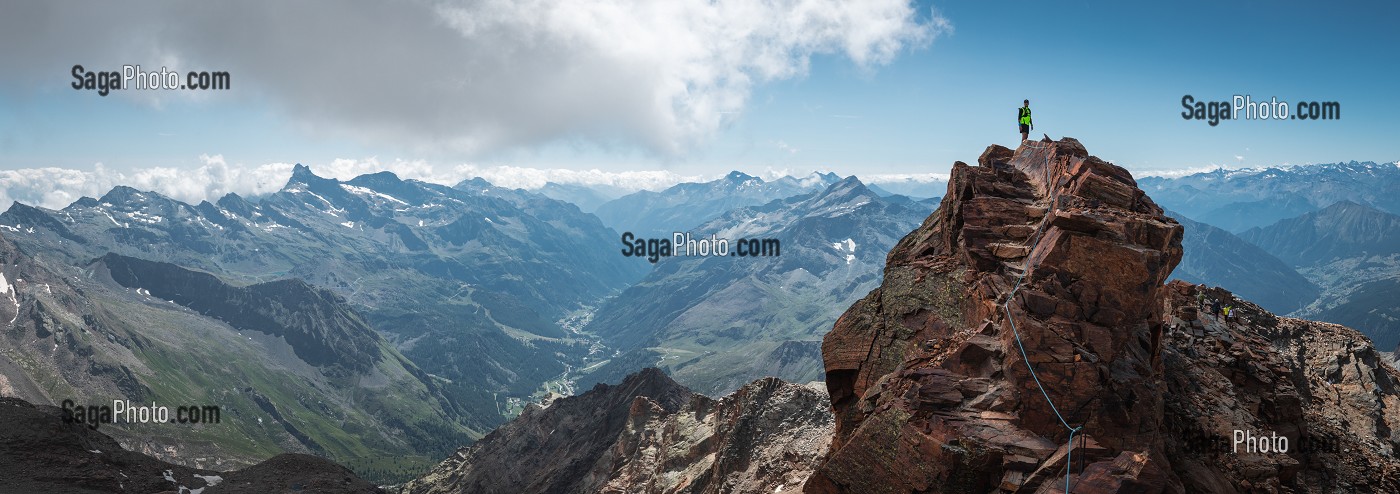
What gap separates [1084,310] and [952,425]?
27.8 feet

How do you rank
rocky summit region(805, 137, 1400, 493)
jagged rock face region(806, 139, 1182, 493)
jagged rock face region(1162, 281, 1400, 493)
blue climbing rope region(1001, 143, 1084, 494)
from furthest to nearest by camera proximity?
jagged rock face region(1162, 281, 1400, 493) < rocky summit region(805, 137, 1400, 493) < jagged rock face region(806, 139, 1182, 493) < blue climbing rope region(1001, 143, 1084, 494)

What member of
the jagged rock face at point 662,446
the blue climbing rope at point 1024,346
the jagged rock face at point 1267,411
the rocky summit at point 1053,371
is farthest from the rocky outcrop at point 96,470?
the jagged rock face at point 1267,411

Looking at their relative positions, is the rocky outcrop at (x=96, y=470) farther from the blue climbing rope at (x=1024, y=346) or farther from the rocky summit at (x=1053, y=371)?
the blue climbing rope at (x=1024, y=346)

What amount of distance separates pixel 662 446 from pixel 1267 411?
84063 millimetres

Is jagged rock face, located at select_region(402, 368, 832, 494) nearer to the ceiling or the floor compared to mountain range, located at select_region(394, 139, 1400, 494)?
nearer to the floor

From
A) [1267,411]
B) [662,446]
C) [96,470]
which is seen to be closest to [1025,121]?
[1267,411]

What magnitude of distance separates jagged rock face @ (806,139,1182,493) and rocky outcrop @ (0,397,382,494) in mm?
114845

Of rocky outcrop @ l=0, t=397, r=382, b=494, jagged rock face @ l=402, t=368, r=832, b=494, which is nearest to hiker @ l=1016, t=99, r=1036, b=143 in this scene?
jagged rock face @ l=402, t=368, r=832, b=494

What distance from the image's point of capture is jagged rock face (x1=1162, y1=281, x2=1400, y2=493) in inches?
1435

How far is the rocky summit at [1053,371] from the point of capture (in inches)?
Answer: 1144

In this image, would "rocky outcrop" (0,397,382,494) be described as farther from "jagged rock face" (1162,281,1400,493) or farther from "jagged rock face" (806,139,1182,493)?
"jagged rock face" (1162,281,1400,493)

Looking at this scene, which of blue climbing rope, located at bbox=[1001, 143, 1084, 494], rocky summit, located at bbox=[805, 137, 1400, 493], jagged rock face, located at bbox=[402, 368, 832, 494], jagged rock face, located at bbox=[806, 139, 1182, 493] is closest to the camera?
blue climbing rope, located at bbox=[1001, 143, 1084, 494]

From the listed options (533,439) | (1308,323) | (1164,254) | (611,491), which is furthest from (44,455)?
→ (1308,323)

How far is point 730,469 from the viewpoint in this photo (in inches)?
2990
